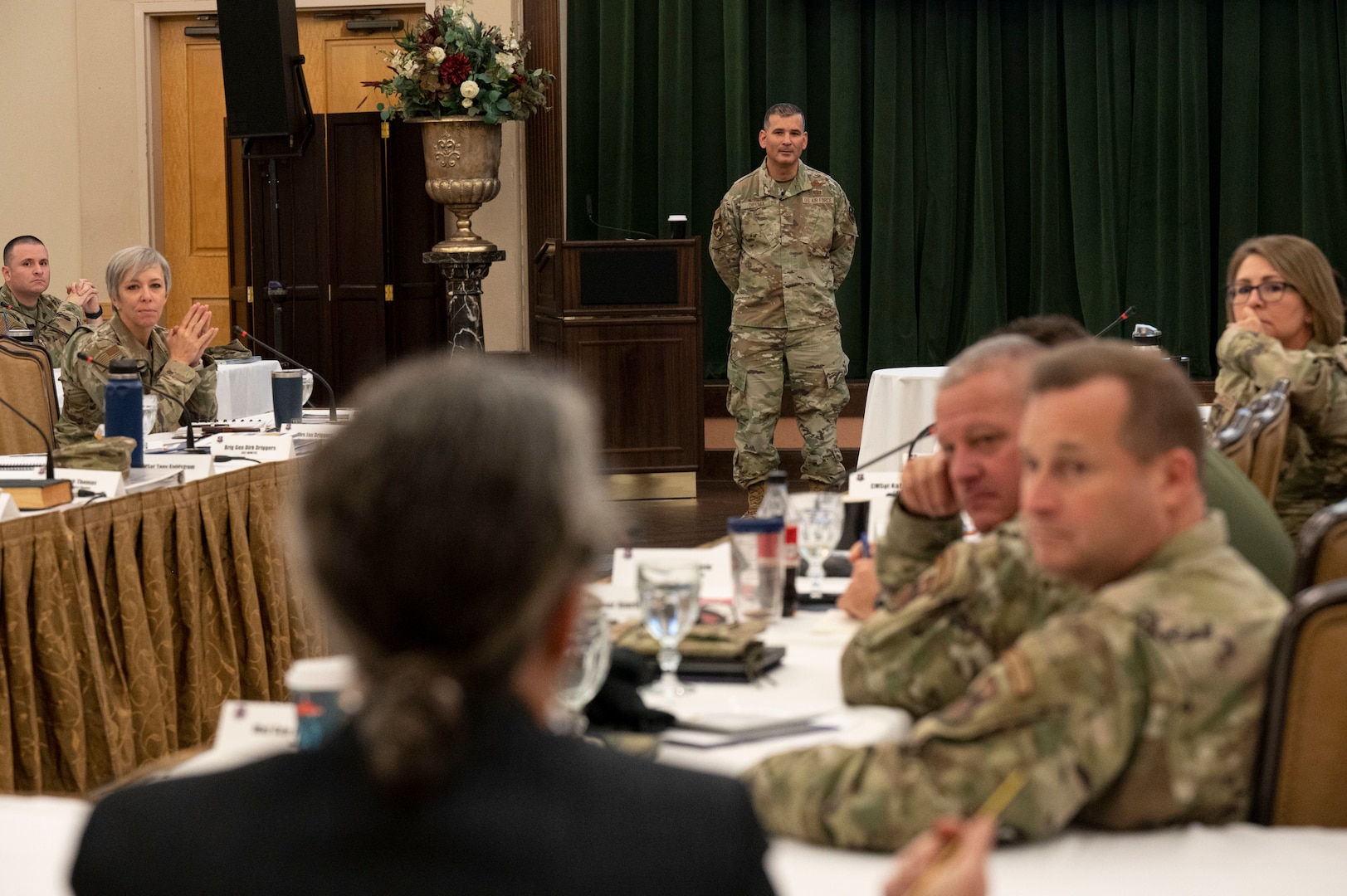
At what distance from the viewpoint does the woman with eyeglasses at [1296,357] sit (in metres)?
3.20

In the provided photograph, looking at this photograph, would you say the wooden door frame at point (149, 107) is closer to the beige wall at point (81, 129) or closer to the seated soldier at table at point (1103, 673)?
the beige wall at point (81, 129)

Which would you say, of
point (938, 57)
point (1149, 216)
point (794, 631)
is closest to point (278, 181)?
point (938, 57)

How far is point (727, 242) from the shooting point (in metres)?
6.41

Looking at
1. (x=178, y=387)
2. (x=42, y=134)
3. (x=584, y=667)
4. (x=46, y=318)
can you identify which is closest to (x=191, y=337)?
(x=178, y=387)

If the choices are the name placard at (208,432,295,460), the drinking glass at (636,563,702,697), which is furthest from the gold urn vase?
the drinking glass at (636,563,702,697)

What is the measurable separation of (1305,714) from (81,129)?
8526 mm

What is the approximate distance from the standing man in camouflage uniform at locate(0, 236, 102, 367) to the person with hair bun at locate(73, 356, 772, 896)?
21.2 ft

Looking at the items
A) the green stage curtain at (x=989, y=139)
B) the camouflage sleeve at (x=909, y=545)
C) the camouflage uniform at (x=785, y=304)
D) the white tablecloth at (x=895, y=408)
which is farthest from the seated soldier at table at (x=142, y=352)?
the green stage curtain at (x=989, y=139)

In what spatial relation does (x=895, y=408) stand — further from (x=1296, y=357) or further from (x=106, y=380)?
(x=106, y=380)

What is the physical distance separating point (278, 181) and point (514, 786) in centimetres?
766

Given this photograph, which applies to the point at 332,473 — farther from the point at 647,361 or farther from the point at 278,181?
the point at 278,181

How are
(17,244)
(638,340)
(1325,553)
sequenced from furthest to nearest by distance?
(638,340)
(17,244)
(1325,553)

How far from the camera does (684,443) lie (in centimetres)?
701

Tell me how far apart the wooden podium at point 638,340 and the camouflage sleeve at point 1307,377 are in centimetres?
384
